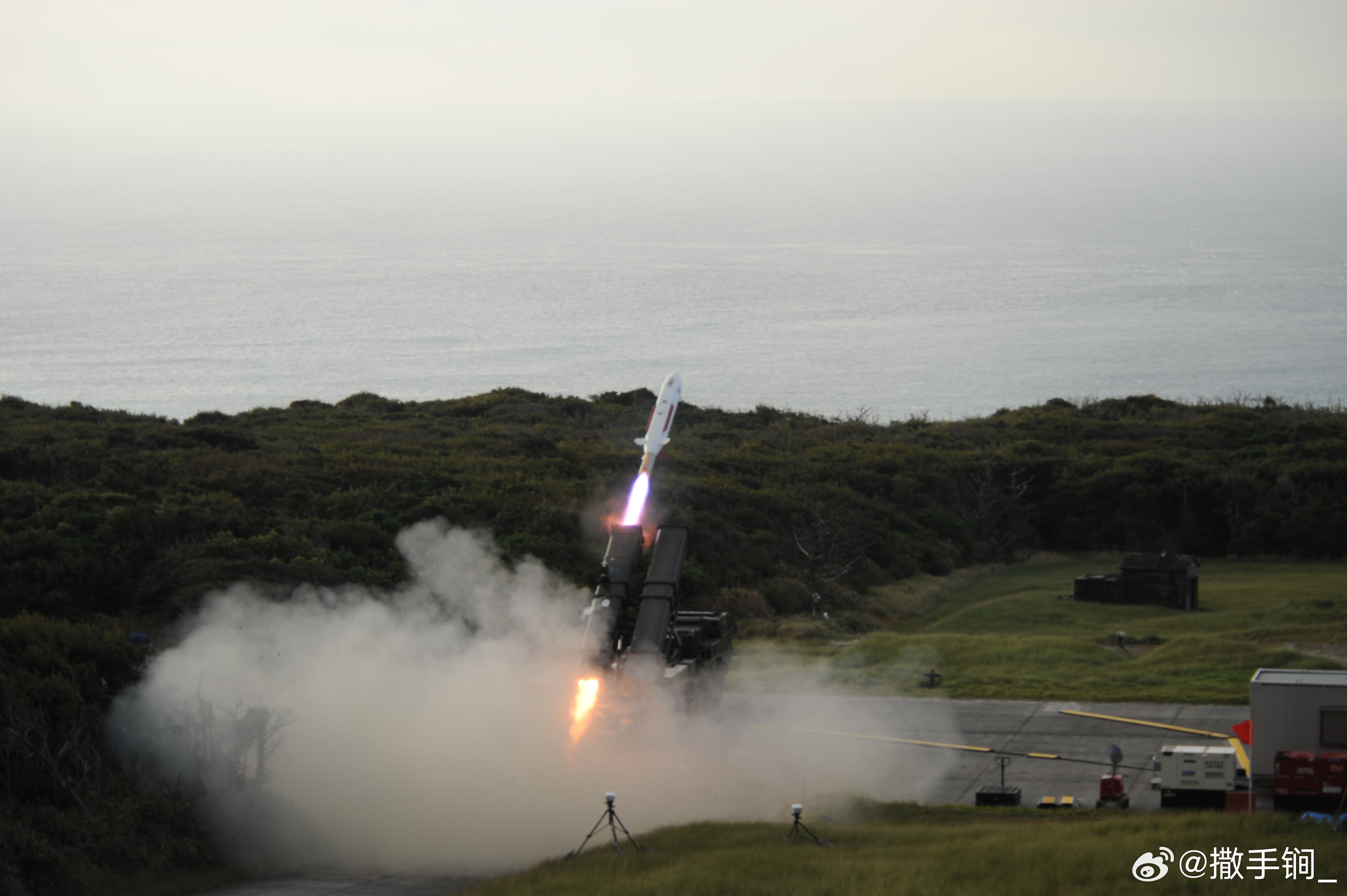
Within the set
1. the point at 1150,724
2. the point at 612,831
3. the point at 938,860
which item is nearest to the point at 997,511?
the point at 1150,724

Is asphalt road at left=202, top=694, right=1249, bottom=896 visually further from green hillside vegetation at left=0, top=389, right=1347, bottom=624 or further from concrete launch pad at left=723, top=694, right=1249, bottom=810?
green hillside vegetation at left=0, top=389, right=1347, bottom=624

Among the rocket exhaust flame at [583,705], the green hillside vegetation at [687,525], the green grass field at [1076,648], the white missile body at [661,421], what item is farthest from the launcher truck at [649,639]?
the green grass field at [1076,648]

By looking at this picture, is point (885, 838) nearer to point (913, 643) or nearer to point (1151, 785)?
point (1151, 785)

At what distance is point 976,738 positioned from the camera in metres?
31.4

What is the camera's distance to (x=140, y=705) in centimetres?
2573

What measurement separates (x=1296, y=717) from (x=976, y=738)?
27.7 ft

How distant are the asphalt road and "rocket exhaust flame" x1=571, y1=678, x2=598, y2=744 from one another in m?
5.04

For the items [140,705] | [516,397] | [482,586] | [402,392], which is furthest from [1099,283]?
[140,705]

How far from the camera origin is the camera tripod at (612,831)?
22.1 meters

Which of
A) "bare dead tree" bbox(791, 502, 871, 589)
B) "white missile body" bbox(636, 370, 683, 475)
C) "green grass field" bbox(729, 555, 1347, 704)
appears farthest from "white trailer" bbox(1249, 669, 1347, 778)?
"bare dead tree" bbox(791, 502, 871, 589)

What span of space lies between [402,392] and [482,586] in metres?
98.1

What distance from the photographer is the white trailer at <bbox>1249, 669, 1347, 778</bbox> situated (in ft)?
79.1

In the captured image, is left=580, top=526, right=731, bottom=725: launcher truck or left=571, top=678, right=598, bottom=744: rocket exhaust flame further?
left=580, top=526, right=731, bottom=725: launcher truck

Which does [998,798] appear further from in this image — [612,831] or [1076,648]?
[1076,648]
